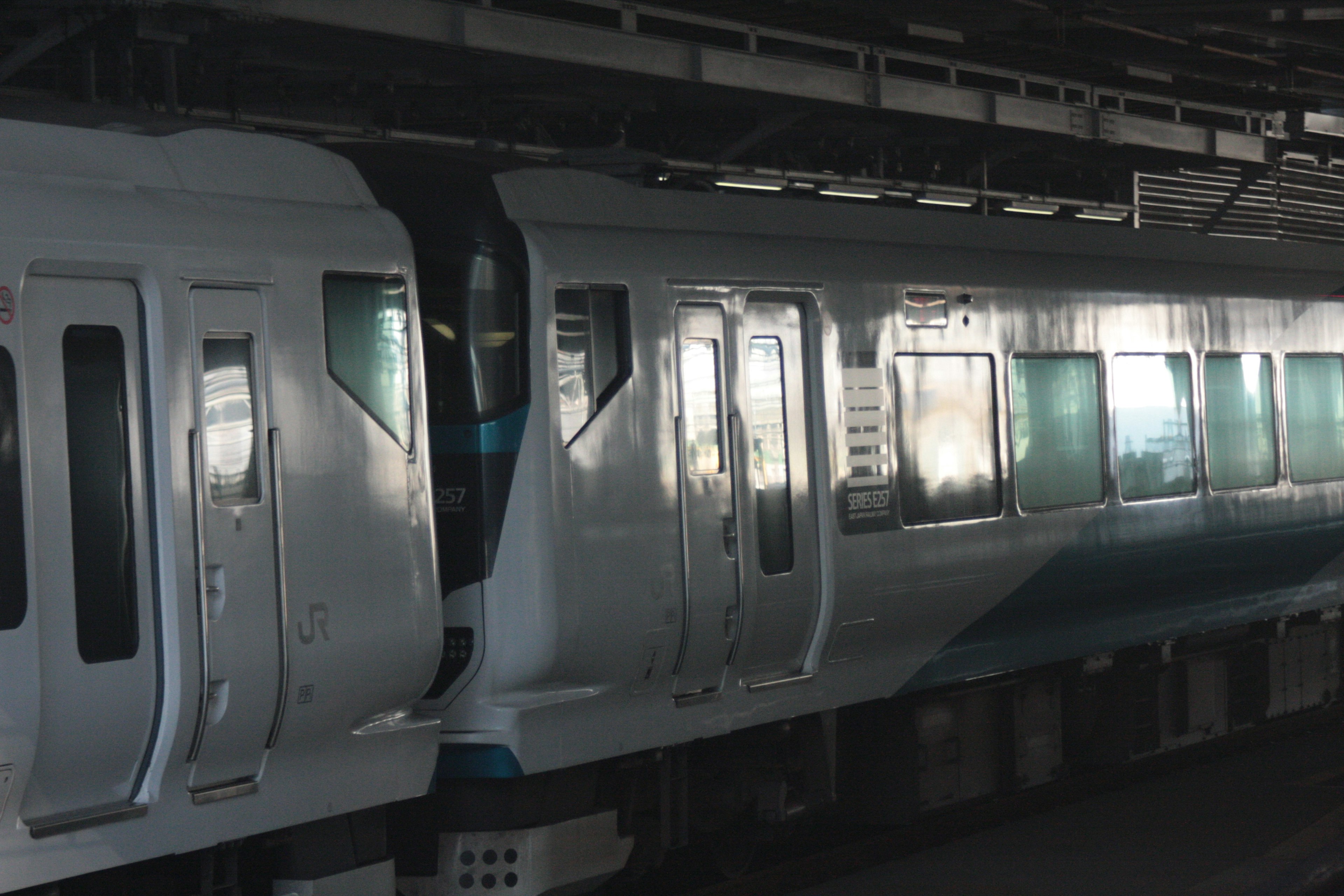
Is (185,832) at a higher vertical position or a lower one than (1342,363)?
lower

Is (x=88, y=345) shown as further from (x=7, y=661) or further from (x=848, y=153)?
(x=848, y=153)

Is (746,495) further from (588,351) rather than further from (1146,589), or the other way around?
(1146,589)

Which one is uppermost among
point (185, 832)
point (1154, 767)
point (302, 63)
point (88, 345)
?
point (302, 63)

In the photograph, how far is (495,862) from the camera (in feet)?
22.6

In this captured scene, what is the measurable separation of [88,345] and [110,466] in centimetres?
36

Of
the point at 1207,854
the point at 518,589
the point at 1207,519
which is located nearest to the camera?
the point at 518,589

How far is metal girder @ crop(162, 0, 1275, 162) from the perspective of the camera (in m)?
8.24

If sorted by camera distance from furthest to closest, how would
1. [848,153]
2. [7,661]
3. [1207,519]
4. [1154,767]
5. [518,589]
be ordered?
[848,153] < [1154,767] < [1207,519] < [518,589] < [7,661]

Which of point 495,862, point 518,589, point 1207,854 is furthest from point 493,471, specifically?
point 1207,854

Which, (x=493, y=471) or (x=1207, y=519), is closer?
(x=493, y=471)

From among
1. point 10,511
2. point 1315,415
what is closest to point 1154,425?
point 1315,415

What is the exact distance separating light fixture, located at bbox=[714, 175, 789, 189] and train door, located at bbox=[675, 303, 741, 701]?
123cm

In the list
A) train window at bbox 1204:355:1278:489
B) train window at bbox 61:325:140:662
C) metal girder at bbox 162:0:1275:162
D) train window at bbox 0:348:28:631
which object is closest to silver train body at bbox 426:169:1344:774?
train window at bbox 1204:355:1278:489

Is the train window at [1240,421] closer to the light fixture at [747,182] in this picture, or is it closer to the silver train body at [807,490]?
A: the silver train body at [807,490]
